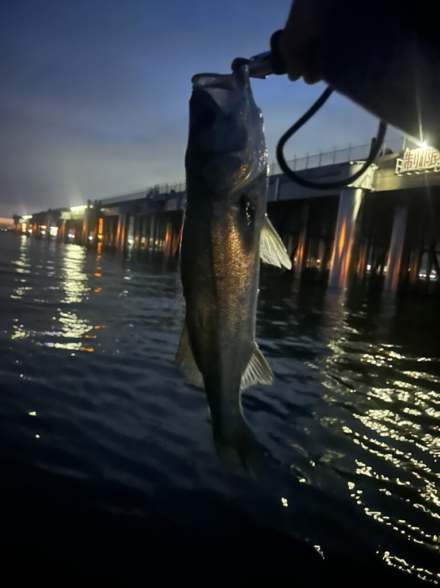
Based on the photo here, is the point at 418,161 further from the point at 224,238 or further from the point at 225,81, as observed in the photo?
the point at 224,238

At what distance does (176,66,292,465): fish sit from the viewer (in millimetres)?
2500

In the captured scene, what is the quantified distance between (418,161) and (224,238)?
24.6 metres

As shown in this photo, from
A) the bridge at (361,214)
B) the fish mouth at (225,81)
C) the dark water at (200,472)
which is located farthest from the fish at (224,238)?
the bridge at (361,214)

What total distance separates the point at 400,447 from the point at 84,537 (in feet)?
12.0

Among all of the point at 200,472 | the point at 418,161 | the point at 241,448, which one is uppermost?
the point at 418,161

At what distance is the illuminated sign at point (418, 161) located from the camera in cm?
2328

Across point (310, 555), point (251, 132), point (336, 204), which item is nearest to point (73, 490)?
point (310, 555)

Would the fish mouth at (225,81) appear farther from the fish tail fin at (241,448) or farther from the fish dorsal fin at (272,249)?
the fish tail fin at (241,448)

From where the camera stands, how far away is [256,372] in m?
2.99

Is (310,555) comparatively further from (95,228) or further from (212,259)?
(95,228)

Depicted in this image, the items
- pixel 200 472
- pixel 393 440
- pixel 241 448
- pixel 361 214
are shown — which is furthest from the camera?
pixel 361 214

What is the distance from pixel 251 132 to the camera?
2.55 m

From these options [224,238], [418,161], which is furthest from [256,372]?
[418,161]

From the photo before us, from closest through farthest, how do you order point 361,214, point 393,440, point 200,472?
point 200,472
point 393,440
point 361,214
